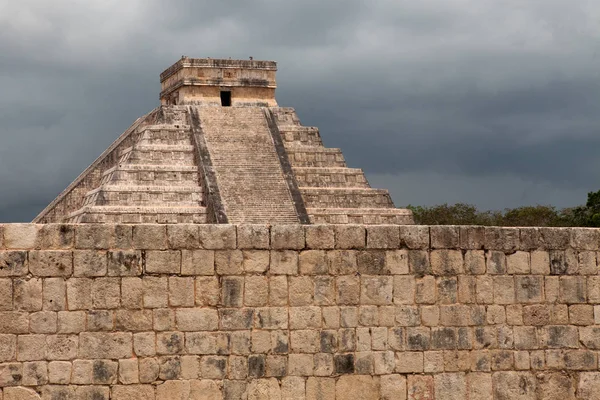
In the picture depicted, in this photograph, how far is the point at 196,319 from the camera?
11328 mm

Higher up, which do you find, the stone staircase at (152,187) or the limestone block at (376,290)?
the stone staircase at (152,187)

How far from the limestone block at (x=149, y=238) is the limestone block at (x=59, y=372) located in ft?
4.53

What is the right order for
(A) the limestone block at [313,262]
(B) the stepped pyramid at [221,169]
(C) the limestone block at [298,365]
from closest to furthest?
(C) the limestone block at [298,365]
(A) the limestone block at [313,262]
(B) the stepped pyramid at [221,169]

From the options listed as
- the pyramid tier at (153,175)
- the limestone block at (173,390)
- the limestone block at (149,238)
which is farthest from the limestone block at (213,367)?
the pyramid tier at (153,175)

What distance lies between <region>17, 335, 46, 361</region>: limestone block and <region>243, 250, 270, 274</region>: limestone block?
2211 millimetres

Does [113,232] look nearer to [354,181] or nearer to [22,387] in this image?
[22,387]

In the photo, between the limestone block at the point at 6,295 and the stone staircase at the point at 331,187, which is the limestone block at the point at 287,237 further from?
the stone staircase at the point at 331,187

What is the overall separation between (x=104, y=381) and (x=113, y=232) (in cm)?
150

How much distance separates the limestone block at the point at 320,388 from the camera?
1152 cm

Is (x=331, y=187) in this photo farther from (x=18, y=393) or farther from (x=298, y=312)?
(x=18, y=393)

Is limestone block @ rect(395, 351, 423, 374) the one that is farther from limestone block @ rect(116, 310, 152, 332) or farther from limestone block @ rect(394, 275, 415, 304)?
limestone block @ rect(116, 310, 152, 332)

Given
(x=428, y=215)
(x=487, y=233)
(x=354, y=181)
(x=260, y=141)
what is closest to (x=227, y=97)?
(x=260, y=141)

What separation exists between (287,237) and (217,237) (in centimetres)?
74

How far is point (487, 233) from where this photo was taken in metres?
12.1
